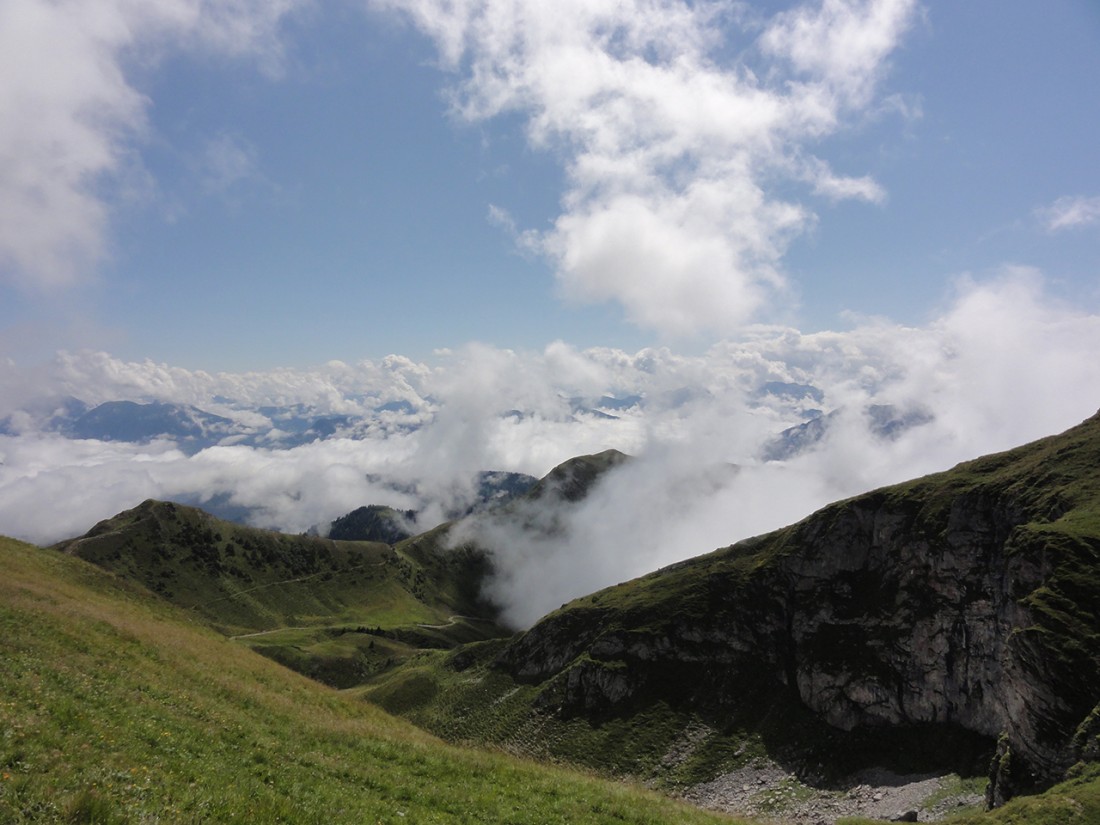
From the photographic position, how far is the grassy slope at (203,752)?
14820 mm

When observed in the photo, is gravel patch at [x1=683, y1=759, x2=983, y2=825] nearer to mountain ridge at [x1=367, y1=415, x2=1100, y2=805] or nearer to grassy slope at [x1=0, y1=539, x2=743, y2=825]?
mountain ridge at [x1=367, y1=415, x2=1100, y2=805]

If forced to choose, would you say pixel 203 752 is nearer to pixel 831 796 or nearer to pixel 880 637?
pixel 831 796

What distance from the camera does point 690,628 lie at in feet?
384

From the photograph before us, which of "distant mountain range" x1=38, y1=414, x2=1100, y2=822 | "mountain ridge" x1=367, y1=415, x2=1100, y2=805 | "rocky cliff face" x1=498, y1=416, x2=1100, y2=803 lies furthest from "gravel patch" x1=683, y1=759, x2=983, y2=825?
"rocky cliff face" x1=498, y1=416, x2=1100, y2=803

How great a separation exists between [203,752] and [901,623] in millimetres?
107700

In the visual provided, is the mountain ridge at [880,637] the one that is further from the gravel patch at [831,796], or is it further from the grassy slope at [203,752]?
the grassy slope at [203,752]

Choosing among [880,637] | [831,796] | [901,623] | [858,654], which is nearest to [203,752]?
[831,796]

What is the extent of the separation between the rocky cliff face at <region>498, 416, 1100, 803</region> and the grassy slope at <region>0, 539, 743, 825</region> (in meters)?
54.0

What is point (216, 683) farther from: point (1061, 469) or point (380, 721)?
point (1061, 469)

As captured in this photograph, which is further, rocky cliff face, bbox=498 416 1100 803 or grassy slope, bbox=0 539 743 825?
rocky cliff face, bbox=498 416 1100 803

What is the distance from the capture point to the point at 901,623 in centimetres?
9519

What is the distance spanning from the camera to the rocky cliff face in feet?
194

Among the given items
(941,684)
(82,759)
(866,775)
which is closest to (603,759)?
(866,775)

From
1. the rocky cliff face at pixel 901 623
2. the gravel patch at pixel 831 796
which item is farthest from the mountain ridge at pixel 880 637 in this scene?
the gravel patch at pixel 831 796
